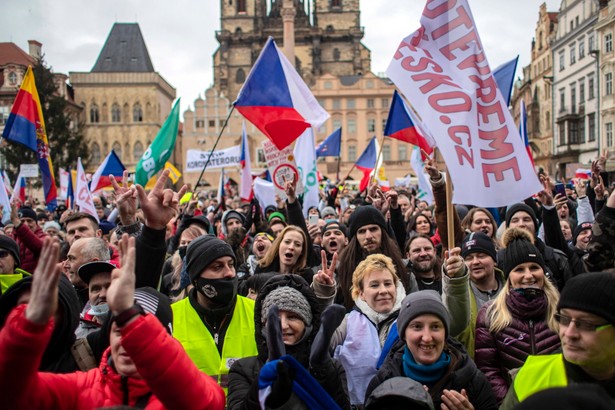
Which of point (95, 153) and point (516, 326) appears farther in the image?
point (95, 153)

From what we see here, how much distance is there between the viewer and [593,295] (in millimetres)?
2555

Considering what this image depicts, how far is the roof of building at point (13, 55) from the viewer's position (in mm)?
52594

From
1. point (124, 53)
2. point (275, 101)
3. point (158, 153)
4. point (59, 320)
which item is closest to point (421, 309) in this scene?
point (59, 320)

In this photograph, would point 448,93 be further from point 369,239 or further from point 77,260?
point 77,260

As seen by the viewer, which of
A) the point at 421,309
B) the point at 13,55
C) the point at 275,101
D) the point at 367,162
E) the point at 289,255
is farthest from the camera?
the point at 13,55

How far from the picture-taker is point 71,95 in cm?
6781

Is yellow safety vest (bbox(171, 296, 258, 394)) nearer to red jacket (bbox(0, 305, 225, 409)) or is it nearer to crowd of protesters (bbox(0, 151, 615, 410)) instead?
crowd of protesters (bbox(0, 151, 615, 410))

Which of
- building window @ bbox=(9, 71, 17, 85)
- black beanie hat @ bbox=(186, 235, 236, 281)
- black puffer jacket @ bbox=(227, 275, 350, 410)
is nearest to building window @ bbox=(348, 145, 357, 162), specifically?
building window @ bbox=(9, 71, 17, 85)

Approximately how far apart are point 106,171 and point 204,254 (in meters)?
10.5

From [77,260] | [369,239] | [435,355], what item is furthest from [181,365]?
[369,239]

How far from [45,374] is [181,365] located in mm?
675

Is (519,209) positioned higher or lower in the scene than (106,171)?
lower

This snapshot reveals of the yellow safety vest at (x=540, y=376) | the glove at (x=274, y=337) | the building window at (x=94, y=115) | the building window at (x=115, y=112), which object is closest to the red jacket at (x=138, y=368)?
the glove at (x=274, y=337)

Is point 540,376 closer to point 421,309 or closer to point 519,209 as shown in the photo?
point 421,309
